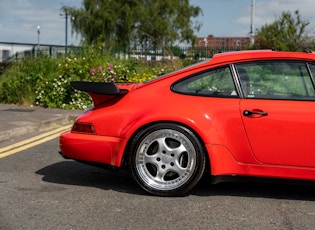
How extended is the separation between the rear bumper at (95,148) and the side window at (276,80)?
4.23 feet

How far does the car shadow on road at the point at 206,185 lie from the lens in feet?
16.0

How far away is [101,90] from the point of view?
16.3 ft

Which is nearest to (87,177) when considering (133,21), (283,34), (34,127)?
(34,127)

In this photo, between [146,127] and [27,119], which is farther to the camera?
[27,119]

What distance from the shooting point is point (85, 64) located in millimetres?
12906

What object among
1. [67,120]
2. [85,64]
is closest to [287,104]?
[67,120]

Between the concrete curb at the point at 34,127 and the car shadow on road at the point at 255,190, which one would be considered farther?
the concrete curb at the point at 34,127

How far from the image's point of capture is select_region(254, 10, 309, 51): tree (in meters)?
A: 20.3

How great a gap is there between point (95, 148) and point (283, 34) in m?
17.1

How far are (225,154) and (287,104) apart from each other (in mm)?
712

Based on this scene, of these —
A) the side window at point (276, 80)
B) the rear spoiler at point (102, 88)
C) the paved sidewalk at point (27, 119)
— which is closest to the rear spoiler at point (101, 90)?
the rear spoiler at point (102, 88)

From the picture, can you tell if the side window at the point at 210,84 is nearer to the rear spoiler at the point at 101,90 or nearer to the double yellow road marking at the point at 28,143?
the rear spoiler at the point at 101,90

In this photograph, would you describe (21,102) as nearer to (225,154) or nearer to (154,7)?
(225,154)

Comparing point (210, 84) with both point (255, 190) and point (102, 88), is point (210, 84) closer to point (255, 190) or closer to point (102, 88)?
point (102, 88)
